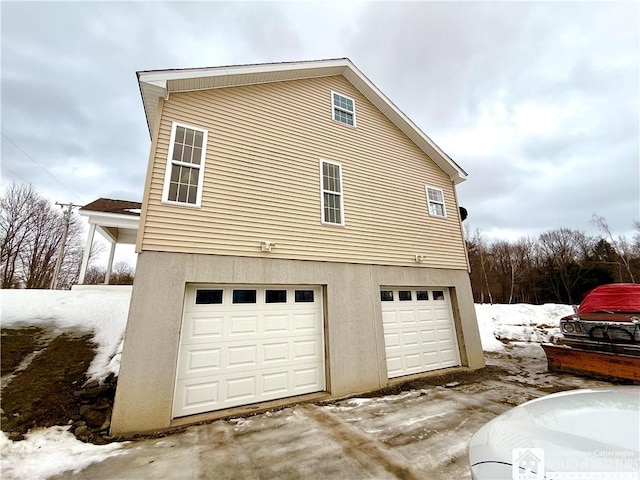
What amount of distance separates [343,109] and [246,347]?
23.8 ft

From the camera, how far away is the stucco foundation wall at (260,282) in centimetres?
419

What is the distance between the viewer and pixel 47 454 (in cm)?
330

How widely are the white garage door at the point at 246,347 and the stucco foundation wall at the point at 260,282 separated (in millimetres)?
294

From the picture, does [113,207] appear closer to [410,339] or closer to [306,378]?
[306,378]

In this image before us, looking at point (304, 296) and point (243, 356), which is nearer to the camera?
point (243, 356)

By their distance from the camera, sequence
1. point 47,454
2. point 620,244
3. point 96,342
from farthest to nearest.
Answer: point 620,244, point 96,342, point 47,454

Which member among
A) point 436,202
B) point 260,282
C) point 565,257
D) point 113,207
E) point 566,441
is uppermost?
point 565,257

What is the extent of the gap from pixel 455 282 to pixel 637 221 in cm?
3428

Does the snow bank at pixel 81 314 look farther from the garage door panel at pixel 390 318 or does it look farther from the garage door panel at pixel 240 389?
the garage door panel at pixel 390 318

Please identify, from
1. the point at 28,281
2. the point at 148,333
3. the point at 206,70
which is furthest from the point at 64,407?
the point at 28,281

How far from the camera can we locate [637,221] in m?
26.8

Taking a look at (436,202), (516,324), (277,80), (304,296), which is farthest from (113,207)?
(516,324)

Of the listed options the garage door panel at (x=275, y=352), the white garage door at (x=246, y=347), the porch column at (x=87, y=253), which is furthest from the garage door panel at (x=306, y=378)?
the porch column at (x=87, y=253)

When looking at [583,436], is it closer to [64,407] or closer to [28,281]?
[64,407]
